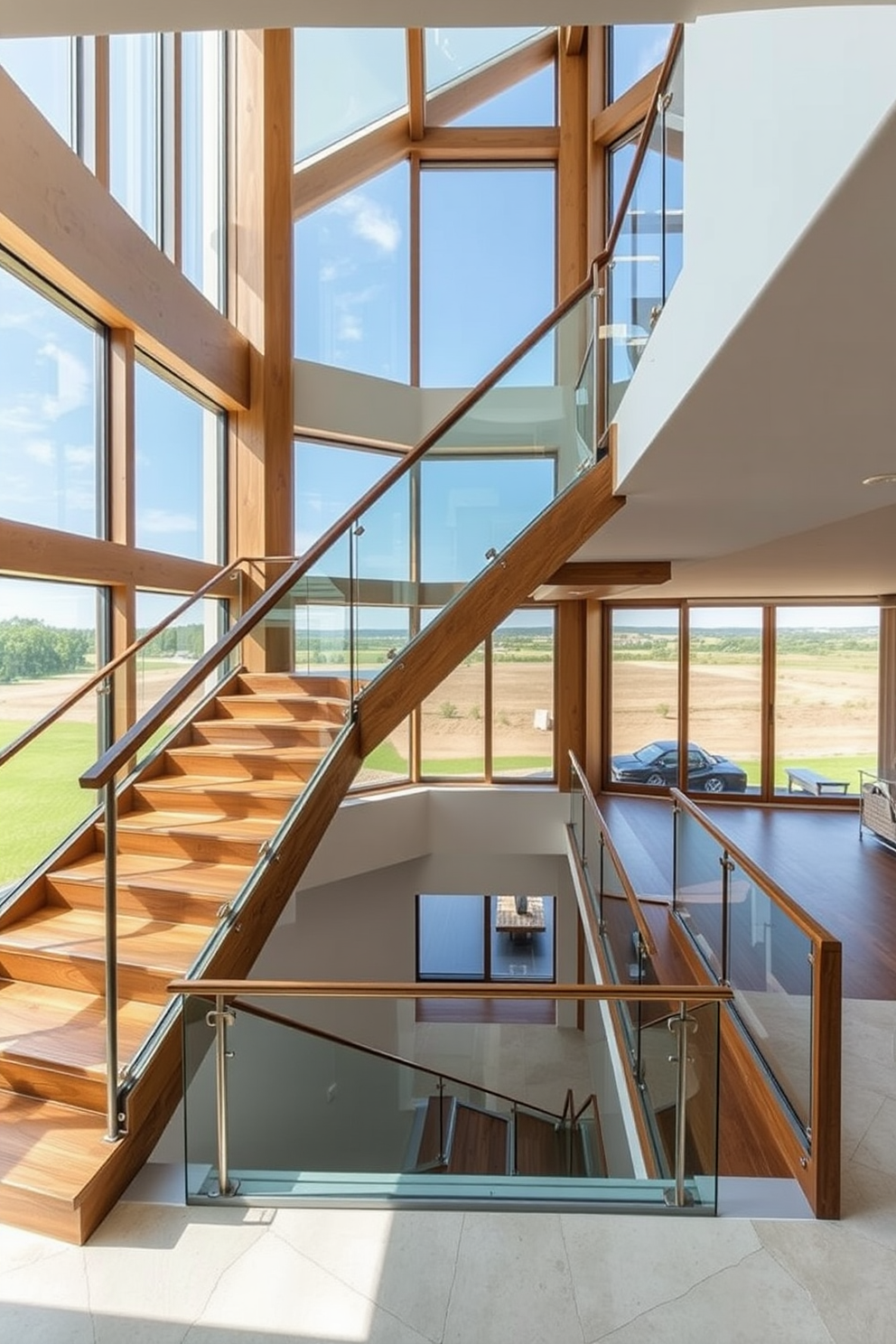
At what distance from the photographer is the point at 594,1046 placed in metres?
4.97

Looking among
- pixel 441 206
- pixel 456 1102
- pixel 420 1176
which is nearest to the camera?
pixel 420 1176

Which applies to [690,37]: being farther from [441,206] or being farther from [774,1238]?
[441,206]

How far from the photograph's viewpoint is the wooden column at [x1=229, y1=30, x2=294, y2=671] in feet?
23.2

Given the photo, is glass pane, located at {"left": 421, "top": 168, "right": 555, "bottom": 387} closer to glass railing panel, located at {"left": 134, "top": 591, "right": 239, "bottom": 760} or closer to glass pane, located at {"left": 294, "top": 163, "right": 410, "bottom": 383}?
glass pane, located at {"left": 294, "top": 163, "right": 410, "bottom": 383}

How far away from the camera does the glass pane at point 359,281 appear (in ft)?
26.7

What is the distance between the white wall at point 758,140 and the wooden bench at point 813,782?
8.11m

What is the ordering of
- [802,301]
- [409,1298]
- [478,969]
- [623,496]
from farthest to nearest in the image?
[478,969]
[623,496]
[409,1298]
[802,301]

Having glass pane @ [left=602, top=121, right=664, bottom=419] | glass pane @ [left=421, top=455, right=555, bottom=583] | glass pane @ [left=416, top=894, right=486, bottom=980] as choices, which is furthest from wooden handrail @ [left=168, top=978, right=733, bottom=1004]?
glass pane @ [left=416, top=894, right=486, bottom=980]

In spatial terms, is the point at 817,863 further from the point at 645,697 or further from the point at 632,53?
the point at 632,53

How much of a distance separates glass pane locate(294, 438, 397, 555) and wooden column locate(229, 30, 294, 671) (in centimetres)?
52

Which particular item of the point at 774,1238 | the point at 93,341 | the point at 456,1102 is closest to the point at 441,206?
the point at 93,341

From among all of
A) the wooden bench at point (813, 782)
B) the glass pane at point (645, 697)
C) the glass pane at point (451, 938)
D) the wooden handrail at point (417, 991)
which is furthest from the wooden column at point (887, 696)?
the wooden handrail at point (417, 991)

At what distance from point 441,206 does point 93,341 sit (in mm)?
5669

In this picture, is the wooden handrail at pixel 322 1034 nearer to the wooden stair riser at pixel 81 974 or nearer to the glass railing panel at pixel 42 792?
the wooden stair riser at pixel 81 974
